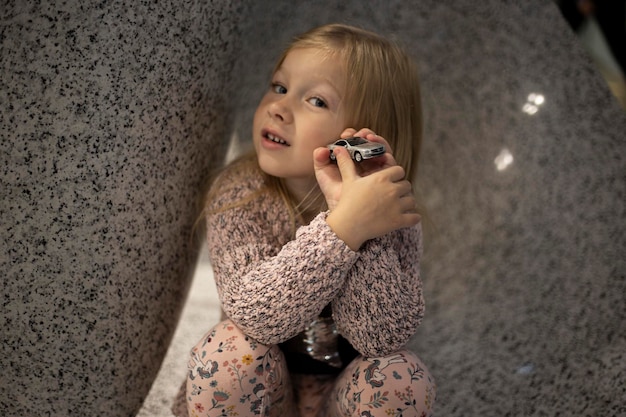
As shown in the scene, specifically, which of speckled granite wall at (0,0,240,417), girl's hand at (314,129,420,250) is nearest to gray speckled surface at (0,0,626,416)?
speckled granite wall at (0,0,240,417)

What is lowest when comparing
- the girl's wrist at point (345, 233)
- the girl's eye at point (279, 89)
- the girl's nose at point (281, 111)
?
the girl's wrist at point (345, 233)

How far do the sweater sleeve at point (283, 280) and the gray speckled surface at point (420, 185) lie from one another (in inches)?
5.9

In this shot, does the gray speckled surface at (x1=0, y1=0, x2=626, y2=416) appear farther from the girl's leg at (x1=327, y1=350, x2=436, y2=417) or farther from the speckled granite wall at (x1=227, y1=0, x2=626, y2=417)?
the girl's leg at (x1=327, y1=350, x2=436, y2=417)

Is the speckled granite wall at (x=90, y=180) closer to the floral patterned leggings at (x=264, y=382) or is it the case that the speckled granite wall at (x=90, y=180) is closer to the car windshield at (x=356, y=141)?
the floral patterned leggings at (x=264, y=382)

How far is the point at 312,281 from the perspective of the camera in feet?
2.53

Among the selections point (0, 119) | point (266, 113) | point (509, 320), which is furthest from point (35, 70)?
point (509, 320)

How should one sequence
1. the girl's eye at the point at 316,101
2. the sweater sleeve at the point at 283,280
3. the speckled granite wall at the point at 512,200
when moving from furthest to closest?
the speckled granite wall at the point at 512,200, the girl's eye at the point at 316,101, the sweater sleeve at the point at 283,280

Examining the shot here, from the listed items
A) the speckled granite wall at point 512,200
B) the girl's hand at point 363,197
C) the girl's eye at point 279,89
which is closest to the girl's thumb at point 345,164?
the girl's hand at point 363,197

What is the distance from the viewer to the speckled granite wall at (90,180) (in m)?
0.78

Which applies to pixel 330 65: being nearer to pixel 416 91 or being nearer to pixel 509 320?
pixel 416 91

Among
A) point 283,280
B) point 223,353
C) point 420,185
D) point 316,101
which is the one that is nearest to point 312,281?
point 283,280

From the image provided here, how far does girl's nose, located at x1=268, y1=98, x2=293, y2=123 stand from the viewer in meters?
0.86

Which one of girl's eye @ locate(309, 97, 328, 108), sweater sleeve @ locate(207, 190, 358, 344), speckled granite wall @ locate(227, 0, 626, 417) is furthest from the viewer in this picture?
speckled granite wall @ locate(227, 0, 626, 417)

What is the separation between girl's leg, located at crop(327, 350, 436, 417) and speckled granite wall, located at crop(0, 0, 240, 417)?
331 mm
